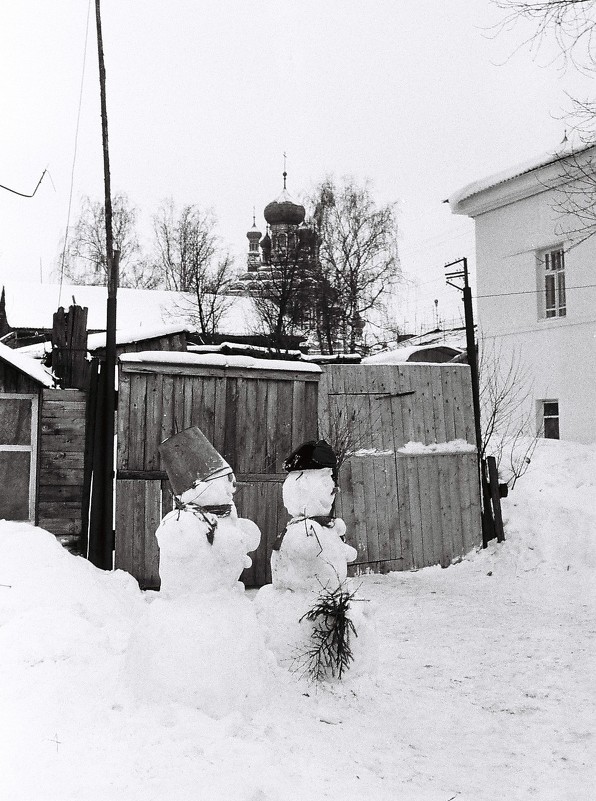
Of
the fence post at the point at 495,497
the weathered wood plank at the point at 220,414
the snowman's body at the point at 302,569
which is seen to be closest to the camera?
the snowman's body at the point at 302,569

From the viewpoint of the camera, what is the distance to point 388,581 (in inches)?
309

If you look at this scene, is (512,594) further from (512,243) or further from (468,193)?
(468,193)

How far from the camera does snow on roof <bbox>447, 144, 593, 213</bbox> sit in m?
11.6

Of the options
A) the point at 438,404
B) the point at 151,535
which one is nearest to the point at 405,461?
the point at 438,404

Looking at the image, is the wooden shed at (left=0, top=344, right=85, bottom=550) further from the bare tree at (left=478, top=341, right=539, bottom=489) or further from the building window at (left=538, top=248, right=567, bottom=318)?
the building window at (left=538, top=248, right=567, bottom=318)

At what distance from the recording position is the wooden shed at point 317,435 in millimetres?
7145

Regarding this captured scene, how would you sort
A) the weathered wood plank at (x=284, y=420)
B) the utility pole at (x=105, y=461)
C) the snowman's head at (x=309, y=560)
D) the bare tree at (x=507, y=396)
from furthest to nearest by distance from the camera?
1. the bare tree at (x=507, y=396)
2. the weathered wood plank at (x=284, y=420)
3. the utility pole at (x=105, y=461)
4. the snowman's head at (x=309, y=560)

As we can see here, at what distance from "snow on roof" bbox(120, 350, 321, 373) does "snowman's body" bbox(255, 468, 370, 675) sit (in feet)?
8.19

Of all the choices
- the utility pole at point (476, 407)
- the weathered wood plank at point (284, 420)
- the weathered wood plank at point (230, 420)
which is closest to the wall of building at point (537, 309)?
the utility pole at point (476, 407)

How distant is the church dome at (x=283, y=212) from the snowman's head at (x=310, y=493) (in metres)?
37.1

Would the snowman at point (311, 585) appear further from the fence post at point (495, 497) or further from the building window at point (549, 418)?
the building window at point (549, 418)

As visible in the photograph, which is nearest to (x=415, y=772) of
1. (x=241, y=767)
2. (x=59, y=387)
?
(x=241, y=767)

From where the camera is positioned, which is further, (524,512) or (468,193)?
(468,193)

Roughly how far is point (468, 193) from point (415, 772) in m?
12.5
